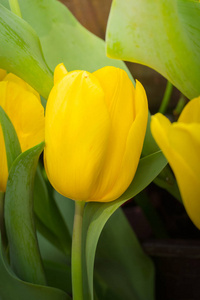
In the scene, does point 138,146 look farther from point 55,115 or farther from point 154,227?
point 154,227

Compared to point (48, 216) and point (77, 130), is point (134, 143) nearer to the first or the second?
point (77, 130)

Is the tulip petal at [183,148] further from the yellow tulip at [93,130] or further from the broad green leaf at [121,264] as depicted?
the broad green leaf at [121,264]

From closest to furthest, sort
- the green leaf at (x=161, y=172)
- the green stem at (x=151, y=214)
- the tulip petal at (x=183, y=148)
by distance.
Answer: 1. the tulip petal at (x=183, y=148)
2. the green leaf at (x=161, y=172)
3. the green stem at (x=151, y=214)

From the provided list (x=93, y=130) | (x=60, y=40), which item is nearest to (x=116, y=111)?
(x=93, y=130)

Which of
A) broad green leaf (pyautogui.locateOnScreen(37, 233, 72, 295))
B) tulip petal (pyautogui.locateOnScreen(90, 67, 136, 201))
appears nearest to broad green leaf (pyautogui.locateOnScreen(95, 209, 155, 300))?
broad green leaf (pyautogui.locateOnScreen(37, 233, 72, 295))

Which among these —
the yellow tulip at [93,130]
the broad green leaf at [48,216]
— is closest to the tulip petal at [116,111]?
the yellow tulip at [93,130]

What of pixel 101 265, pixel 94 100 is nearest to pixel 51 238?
pixel 101 265
